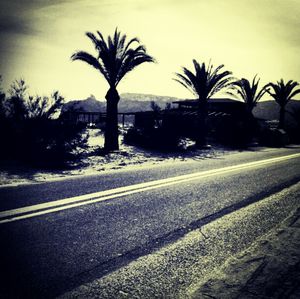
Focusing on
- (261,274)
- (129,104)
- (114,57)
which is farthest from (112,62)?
(129,104)

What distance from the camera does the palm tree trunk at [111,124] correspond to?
48.5 ft

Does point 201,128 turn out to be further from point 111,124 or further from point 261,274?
point 261,274

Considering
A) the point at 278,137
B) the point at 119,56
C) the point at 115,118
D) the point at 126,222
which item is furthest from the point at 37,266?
the point at 278,137

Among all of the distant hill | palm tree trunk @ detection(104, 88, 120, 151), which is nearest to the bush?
palm tree trunk @ detection(104, 88, 120, 151)

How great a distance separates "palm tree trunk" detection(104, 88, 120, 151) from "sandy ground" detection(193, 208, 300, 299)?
1188cm

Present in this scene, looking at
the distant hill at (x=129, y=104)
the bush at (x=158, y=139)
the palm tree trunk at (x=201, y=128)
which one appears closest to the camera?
the bush at (x=158, y=139)

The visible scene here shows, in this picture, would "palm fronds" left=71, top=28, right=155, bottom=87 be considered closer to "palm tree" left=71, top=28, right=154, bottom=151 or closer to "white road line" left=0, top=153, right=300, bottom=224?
"palm tree" left=71, top=28, right=154, bottom=151

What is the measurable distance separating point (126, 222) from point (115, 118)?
38.6 feet

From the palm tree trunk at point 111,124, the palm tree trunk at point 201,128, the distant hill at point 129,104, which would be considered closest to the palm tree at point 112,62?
the palm tree trunk at point 111,124

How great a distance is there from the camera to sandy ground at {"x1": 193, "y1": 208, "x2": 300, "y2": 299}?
2309 mm

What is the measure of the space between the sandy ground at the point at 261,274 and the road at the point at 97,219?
2.87 feet

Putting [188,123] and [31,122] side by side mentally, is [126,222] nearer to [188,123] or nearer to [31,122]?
[31,122]

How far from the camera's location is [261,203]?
539 cm

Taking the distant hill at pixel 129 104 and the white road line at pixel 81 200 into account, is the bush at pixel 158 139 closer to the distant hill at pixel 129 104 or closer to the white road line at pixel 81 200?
the white road line at pixel 81 200
